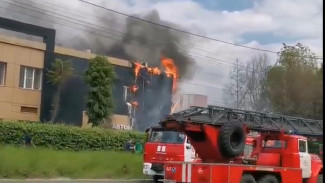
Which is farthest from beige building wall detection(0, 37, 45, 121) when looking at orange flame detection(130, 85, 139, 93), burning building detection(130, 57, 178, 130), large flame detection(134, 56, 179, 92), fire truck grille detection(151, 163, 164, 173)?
fire truck grille detection(151, 163, 164, 173)

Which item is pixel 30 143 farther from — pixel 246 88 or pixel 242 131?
pixel 246 88

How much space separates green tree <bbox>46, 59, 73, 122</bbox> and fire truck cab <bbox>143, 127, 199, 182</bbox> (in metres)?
21.5

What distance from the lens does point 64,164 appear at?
19984 mm

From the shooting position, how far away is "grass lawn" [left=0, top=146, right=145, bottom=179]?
61.2ft

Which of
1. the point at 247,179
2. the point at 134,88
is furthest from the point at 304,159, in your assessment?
the point at 134,88

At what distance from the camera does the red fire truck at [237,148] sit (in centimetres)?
1353

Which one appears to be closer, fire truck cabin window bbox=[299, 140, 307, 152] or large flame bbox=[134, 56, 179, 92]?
fire truck cabin window bbox=[299, 140, 307, 152]

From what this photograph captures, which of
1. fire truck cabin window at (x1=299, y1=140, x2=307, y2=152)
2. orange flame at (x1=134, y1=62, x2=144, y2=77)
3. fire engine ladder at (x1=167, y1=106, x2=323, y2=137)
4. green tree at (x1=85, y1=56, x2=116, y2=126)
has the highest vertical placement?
orange flame at (x1=134, y1=62, x2=144, y2=77)

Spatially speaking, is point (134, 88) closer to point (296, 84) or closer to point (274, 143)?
point (296, 84)

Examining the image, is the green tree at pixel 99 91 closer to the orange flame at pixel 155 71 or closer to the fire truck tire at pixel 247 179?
the orange flame at pixel 155 71

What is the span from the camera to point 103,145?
31.7 meters

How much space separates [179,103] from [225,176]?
136 ft

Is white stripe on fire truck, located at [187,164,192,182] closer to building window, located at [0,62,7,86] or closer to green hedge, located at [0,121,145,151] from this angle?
green hedge, located at [0,121,145,151]

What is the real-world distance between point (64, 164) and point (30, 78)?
19775 mm
